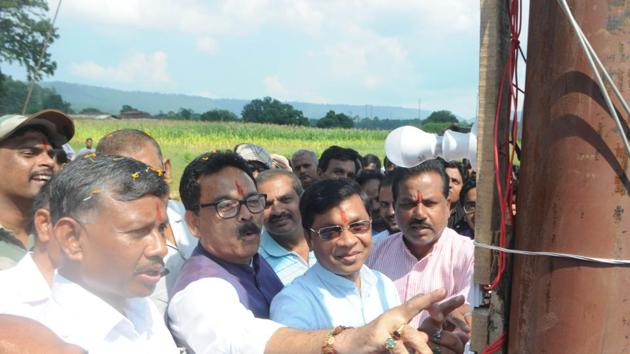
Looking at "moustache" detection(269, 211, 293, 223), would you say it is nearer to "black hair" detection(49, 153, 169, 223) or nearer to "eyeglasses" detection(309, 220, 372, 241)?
"eyeglasses" detection(309, 220, 372, 241)

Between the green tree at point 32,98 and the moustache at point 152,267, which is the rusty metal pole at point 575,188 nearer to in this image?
the moustache at point 152,267

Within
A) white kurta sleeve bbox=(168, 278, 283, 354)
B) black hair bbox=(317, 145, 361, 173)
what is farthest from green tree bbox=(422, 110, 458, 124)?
white kurta sleeve bbox=(168, 278, 283, 354)

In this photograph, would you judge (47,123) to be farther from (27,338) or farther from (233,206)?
(27,338)

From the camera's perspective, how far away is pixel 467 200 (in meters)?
5.18

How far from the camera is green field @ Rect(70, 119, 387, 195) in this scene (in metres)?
31.8

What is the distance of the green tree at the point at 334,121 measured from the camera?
4631 centimetres

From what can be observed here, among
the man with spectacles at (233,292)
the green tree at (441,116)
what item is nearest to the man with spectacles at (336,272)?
the man with spectacles at (233,292)

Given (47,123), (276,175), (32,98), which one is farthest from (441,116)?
(32,98)

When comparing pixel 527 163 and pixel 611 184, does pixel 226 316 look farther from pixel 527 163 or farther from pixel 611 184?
pixel 611 184

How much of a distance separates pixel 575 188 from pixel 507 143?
0.88 feet

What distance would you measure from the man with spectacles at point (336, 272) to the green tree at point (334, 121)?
42867mm

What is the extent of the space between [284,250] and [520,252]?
258 cm

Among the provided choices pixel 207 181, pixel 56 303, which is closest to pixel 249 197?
pixel 207 181

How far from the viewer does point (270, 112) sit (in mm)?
60719
